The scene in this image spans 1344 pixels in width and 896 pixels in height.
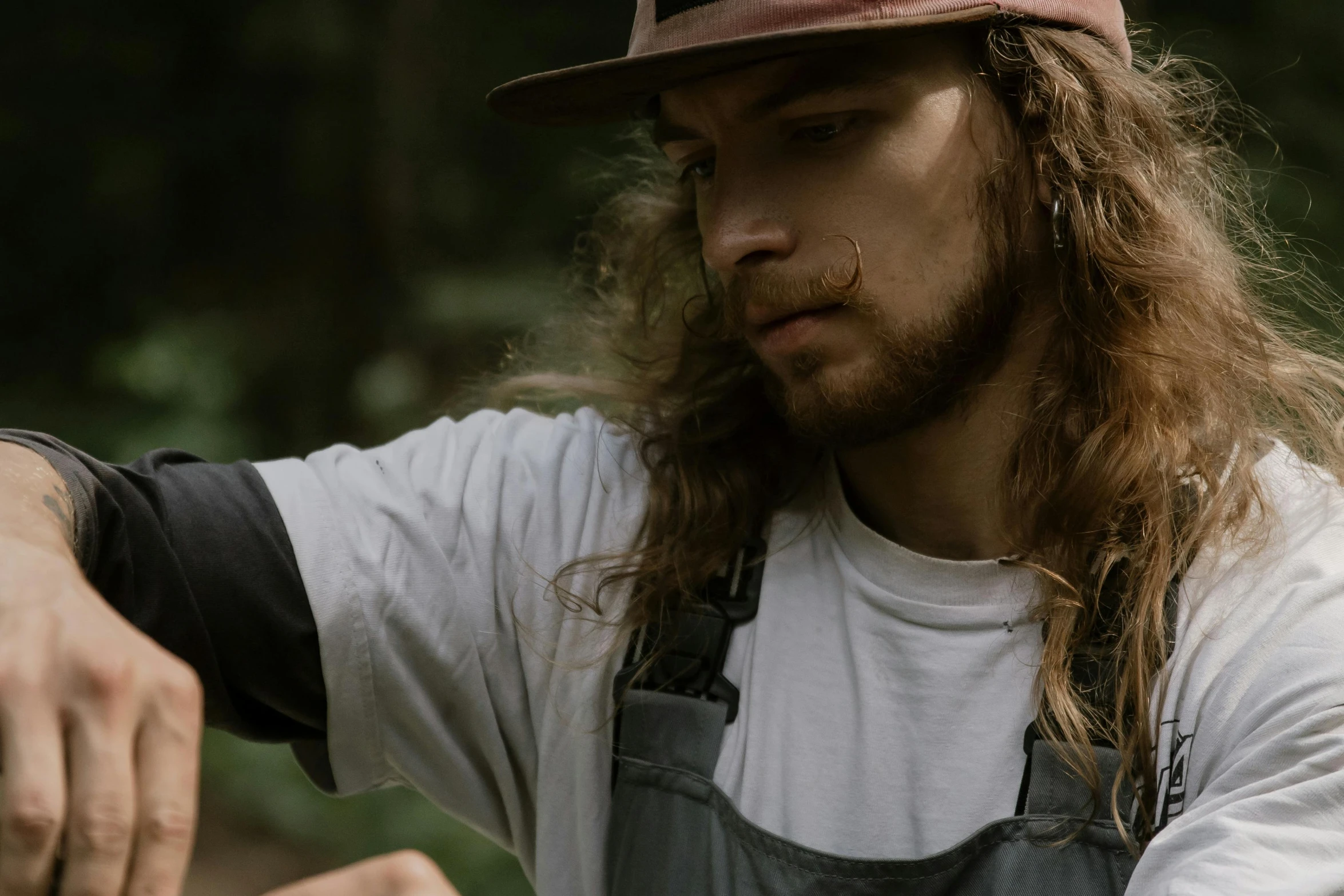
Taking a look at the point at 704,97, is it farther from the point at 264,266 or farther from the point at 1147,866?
the point at 264,266

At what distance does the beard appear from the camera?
5.38 ft

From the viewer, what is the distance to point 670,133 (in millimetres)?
1743

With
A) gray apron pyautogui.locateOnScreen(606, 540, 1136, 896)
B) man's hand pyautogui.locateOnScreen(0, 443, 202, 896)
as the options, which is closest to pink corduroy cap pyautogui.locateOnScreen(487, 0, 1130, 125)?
gray apron pyautogui.locateOnScreen(606, 540, 1136, 896)

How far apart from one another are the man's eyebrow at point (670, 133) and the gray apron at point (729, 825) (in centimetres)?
53

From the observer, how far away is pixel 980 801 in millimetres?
1518

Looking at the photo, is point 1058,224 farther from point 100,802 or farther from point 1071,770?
point 100,802

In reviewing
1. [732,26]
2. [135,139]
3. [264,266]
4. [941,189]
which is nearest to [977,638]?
[941,189]

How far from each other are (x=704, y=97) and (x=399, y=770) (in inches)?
37.0

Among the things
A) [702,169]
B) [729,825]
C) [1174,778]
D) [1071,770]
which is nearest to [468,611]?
[729,825]

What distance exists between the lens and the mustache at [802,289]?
1.61 meters

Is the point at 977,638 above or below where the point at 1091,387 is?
below

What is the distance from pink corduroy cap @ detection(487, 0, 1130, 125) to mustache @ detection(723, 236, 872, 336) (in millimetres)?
246

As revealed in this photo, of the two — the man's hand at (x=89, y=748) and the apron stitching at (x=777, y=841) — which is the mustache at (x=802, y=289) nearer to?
the apron stitching at (x=777, y=841)

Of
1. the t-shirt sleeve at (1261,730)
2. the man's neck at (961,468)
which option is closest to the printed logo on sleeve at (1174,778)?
the t-shirt sleeve at (1261,730)
